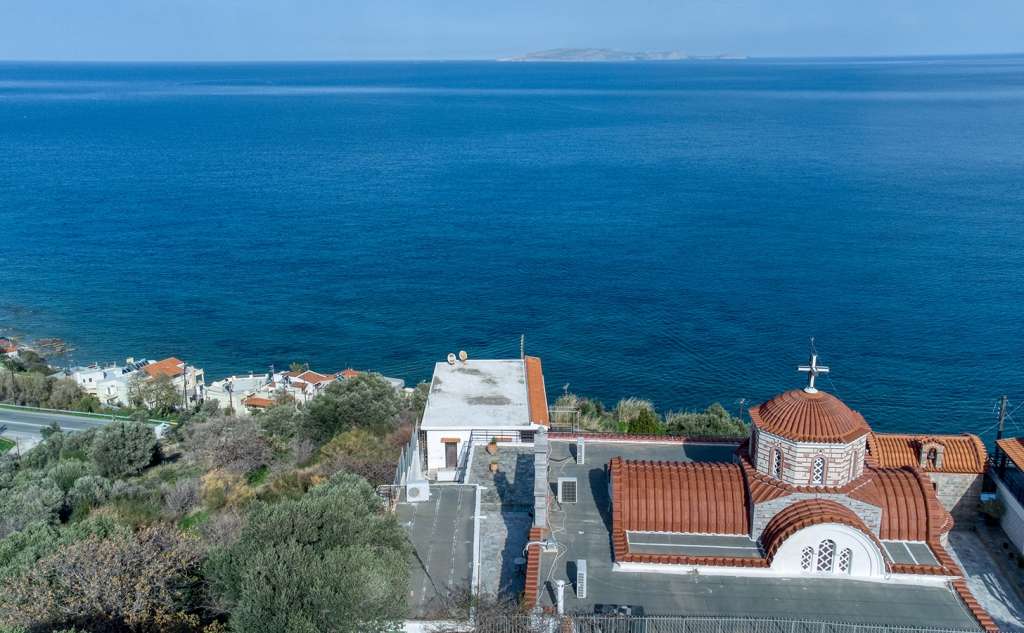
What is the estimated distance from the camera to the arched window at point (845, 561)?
17234mm

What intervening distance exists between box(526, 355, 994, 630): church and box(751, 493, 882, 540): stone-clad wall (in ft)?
0.07

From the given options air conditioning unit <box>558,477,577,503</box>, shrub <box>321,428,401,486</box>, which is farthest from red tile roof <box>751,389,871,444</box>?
shrub <box>321,428,401,486</box>

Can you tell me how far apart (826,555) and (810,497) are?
3.87ft

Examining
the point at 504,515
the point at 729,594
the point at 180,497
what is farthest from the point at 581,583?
the point at 180,497

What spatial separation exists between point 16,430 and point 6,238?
42.4 metres

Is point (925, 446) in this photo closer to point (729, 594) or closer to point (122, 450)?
point (729, 594)

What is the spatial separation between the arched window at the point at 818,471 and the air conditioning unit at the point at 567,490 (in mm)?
5399

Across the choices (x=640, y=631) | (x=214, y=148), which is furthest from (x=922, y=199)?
(x=214, y=148)

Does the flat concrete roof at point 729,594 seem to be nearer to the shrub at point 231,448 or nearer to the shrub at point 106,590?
the shrub at point 106,590

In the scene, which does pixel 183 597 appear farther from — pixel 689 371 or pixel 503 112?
pixel 503 112

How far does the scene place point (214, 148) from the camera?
120062 millimetres

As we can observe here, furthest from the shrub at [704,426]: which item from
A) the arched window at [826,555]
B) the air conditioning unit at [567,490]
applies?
the arched window at [826,555]

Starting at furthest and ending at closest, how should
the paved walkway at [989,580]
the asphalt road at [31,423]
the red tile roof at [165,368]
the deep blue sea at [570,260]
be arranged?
the deep blue sea at [570,260] < the red tile roof at [165,368] < the asphalt road at [31,423] < the paved walkway at [989,580]

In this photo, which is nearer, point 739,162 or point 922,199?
point 922,199
